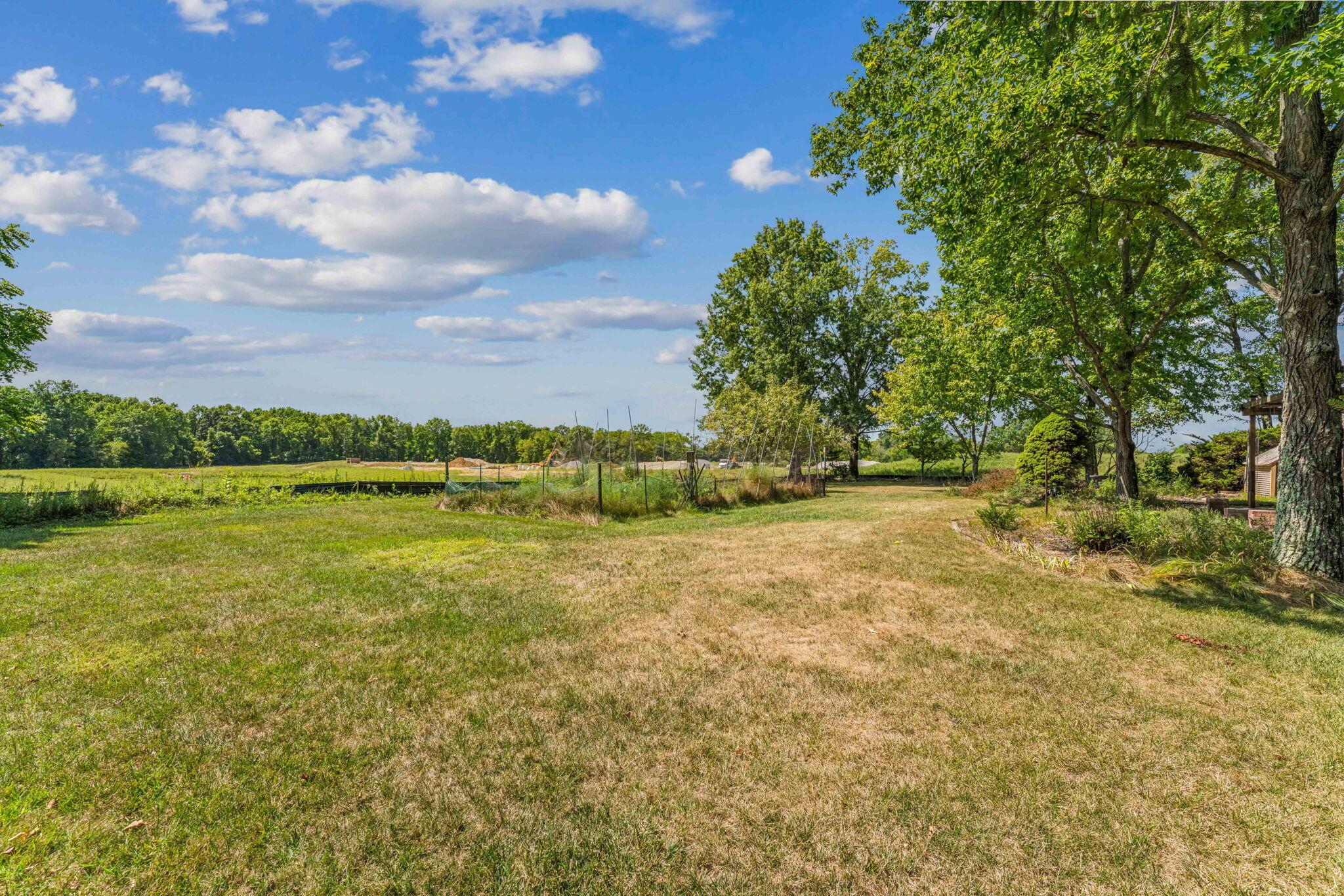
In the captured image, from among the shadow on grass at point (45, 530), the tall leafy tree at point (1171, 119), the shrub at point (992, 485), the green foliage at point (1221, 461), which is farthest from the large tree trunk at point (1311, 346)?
the shadow on grass at point (45, 530)

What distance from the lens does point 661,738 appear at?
11.2 ft

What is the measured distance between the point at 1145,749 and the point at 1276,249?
21.9 metres

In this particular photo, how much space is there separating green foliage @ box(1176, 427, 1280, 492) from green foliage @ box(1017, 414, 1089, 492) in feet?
17.9

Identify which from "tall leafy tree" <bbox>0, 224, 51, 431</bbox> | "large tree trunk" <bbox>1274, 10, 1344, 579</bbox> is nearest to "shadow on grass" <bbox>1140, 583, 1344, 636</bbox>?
"large tree trunk" <bbox>1274, 10, 1344, 579</bbox>

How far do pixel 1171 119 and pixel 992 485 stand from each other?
1434 cm

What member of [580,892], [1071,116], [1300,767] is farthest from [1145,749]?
[1071,116]

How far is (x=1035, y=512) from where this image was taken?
10352 mm

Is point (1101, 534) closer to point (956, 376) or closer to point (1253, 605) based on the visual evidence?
point (1253, 605)

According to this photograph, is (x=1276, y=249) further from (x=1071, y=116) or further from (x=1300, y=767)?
(x=1300, y=767)

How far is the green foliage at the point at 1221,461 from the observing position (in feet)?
58.4

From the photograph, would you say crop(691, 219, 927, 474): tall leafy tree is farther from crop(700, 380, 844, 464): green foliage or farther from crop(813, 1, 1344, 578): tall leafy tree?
crop(813, 1, 1344, 578): tall leafy tree

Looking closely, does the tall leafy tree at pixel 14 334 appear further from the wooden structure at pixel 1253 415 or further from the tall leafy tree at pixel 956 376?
the wooden structure at pixel 1253 415

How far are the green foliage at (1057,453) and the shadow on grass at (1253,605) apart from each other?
882cm

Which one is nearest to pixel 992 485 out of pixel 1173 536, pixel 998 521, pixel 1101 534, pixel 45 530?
pixel 998 521
